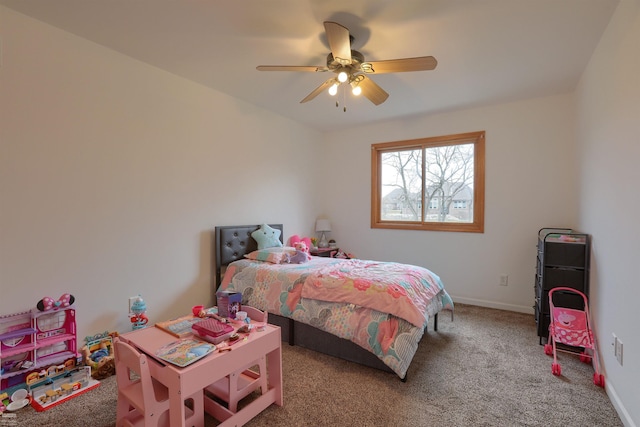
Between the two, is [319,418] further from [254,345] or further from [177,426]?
[177,426]

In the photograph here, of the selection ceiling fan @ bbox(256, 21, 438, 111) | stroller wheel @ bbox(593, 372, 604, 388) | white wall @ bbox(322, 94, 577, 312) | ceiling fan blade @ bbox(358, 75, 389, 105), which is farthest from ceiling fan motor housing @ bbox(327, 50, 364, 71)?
stroller wheel @ bbox(593, 372, 604, 388)

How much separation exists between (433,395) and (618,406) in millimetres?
1089

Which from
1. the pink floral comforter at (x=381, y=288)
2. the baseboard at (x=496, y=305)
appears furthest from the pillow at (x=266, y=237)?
the baseboard at (x=496, y=305)

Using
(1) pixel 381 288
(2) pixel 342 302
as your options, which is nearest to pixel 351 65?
(1) pixel 381 288

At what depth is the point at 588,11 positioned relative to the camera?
78.7 inches

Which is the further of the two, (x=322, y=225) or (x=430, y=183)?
(x=322, y=225)

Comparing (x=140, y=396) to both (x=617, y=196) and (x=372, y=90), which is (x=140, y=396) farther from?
(x=617, y=196)

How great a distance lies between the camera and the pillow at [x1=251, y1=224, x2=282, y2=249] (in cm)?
369

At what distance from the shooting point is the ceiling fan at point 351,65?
197cm

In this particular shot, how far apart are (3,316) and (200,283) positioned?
1.53 meters

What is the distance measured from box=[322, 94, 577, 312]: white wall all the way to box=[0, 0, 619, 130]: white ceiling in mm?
499

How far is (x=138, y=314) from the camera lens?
2648 millimetres

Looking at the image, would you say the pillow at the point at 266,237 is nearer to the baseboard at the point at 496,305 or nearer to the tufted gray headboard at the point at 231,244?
the tufted gray headboard at the point at 231,244

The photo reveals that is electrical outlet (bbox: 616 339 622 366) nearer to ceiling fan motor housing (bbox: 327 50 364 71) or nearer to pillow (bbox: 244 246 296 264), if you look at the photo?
ceiling fan motor housing (bbox: 327 50 364 71)
